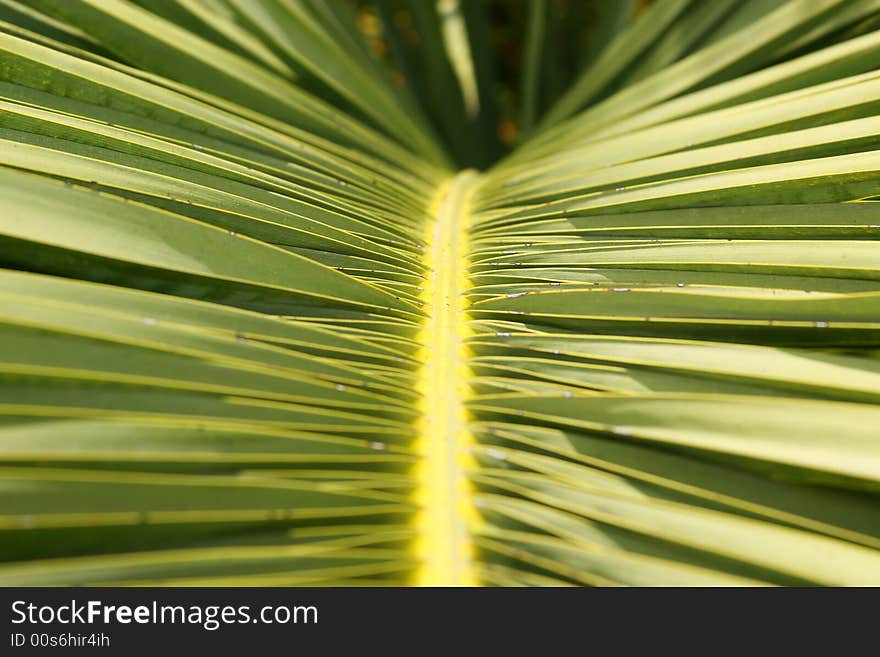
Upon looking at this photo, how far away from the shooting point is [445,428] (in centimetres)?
56

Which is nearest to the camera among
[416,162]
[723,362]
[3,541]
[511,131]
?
[3,541]

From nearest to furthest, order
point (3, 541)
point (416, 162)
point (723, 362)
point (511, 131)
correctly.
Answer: point (3, 541), point (723, 362), point (416, 162), point (511, 131)

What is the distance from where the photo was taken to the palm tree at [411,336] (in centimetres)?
46

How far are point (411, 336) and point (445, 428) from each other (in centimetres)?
11

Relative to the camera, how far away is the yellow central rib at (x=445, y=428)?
0.48 metres

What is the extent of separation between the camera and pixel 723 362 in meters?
0.55

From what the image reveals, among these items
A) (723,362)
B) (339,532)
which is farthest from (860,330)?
(339,532)

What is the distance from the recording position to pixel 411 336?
2.09 ft

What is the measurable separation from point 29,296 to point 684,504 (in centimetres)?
46

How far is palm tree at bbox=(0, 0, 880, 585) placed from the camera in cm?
46

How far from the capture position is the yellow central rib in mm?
480

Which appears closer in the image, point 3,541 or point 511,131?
point 3,541
